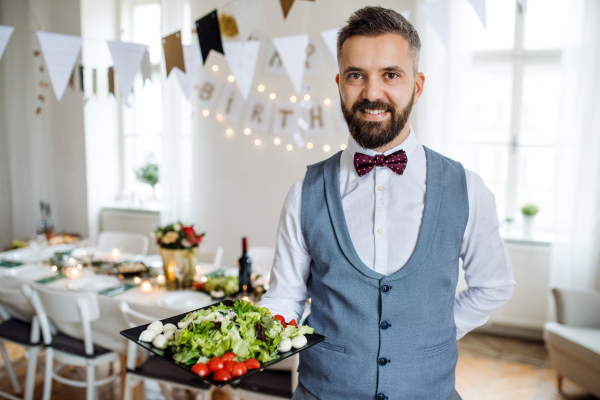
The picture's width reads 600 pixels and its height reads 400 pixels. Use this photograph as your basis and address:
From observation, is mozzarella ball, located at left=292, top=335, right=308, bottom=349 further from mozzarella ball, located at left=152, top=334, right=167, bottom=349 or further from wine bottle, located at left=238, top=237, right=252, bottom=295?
wine bottle, located at left=238, top=237, right=252, bottom=295

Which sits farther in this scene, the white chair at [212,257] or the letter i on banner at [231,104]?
the letter i on banner at [231,104]

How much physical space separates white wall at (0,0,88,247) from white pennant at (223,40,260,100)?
252 centimetres

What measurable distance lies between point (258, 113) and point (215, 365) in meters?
3.40

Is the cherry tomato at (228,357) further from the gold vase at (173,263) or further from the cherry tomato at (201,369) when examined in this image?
the gold vase at (173,263)

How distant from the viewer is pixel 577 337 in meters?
2.56

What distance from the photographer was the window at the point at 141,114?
4855 millimetres

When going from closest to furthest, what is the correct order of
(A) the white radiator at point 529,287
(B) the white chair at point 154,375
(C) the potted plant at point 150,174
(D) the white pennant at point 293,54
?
1. (B) the white chair at point 154,375
2. (D) the white pennant at point 293,54
3. (A) the white radiator at point 529,287
4. (C) the potted plant at point 150,174

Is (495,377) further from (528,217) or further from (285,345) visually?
(285,345)

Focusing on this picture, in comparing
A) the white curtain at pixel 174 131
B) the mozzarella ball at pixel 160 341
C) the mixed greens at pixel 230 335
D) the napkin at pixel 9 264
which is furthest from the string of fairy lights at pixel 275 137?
the mozzarella ball at pixel 160 341

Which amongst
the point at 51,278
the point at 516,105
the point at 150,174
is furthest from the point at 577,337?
the point at 150,174

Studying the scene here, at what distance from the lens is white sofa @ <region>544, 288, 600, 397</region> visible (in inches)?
96.1

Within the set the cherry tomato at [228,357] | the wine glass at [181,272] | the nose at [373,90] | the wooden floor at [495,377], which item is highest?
the nose at [373,90]

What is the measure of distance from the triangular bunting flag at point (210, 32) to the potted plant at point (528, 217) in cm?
270

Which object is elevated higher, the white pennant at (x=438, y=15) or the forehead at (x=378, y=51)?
the white pennant at (x=438, y=15)
